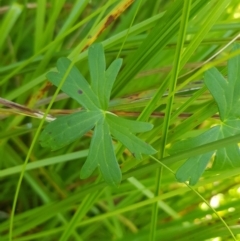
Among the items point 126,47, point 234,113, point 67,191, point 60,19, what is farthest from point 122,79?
point 60,19

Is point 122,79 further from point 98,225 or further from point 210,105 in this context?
point 98,225

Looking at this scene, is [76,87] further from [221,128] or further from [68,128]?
[221,128]

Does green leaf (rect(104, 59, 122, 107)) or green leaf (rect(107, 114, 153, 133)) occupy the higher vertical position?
green leaf (rect(104, 59, 122, 107))

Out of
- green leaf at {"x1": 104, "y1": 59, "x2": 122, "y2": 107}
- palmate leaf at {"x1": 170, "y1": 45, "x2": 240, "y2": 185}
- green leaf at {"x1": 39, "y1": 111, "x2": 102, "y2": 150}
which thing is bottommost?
palmate leaf at {"x1": 170, "y1": 45, "x2": 240, "y2": 185}

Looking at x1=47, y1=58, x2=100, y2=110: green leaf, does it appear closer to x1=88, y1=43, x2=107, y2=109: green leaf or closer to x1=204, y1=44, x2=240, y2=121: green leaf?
x1=88, y1=43, x2=107, y2=109: green leaf

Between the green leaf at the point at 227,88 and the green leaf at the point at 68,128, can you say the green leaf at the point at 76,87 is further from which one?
the green leaf at the point at 227,88

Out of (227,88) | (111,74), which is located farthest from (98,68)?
(227,88)

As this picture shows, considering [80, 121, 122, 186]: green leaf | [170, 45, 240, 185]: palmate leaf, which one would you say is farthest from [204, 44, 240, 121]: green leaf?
[80, 121, 122, 186]: green leaf
